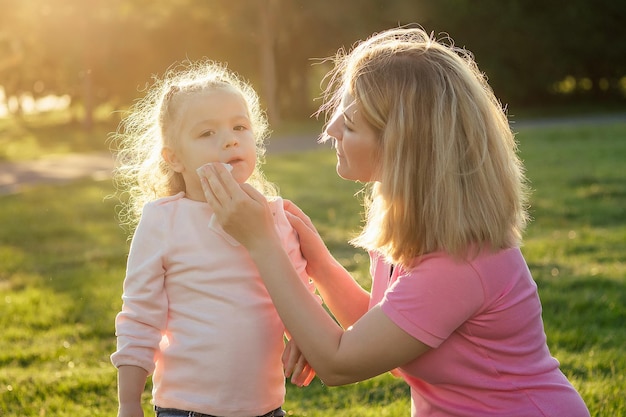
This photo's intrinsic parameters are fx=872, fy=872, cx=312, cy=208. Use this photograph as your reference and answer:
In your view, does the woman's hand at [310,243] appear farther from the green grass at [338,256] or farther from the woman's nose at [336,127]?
the green grass at [338,256]

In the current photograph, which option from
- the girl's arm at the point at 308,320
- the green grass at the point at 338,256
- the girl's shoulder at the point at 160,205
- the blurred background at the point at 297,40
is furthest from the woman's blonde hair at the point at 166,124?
the blurred background at the point at 297,40

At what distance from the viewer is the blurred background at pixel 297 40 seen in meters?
25.9

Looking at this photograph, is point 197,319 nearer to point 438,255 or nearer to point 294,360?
point 294,360

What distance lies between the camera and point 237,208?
7.72ft

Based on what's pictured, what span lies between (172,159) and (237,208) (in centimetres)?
42

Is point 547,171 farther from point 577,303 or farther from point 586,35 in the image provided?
point 586,35

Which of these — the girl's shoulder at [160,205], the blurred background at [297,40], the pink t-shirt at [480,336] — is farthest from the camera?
the blurred background at [297,40]

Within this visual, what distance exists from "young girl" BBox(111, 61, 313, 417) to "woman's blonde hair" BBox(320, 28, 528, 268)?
15.6 inches

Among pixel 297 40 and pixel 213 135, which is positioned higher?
pixel 213 135

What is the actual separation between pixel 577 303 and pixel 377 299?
10.1ft

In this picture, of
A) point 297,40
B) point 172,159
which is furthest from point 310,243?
point 297,40

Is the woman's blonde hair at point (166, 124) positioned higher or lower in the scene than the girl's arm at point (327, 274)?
higher

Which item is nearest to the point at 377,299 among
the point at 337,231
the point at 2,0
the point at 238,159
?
the point at 238,159

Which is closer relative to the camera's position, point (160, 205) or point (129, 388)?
point (129, 388)
